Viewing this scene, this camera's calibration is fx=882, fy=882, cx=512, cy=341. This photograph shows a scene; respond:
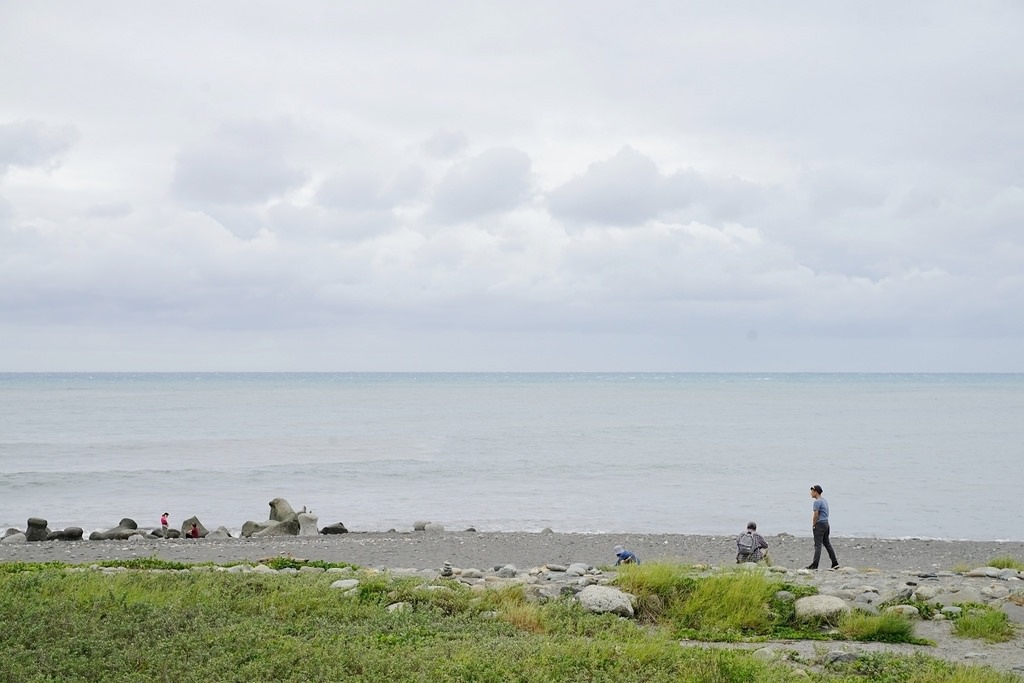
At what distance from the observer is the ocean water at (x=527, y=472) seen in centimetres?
3294

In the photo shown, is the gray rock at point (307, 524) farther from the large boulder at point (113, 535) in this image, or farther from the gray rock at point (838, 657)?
the gray rock at point (838, 657)

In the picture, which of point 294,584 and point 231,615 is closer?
point 231,615

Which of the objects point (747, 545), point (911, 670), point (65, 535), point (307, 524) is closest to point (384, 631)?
point (911, 670)

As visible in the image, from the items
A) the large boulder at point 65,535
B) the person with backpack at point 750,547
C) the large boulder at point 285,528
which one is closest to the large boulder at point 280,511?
the large boulder at point 285,528

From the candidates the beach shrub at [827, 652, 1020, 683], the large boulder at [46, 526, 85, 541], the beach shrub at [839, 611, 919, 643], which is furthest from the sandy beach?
the beach shrub at [827, 652, 1020, 683]

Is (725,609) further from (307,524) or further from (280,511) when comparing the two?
(280,511)

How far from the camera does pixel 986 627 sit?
11.4 meters

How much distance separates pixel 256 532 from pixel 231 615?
18.6m

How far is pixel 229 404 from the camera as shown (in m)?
113

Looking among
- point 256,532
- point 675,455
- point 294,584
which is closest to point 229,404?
point 675,455

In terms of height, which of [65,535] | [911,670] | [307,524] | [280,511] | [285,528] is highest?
[911,670]

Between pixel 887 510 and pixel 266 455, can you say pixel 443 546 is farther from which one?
pixel 266 455

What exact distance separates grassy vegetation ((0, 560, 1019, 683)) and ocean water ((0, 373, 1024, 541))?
722 inches

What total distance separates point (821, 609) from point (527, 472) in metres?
34.5
